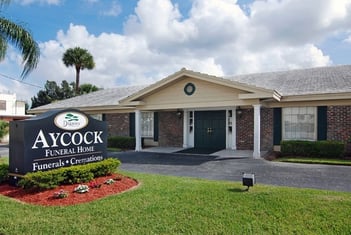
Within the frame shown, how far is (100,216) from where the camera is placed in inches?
183

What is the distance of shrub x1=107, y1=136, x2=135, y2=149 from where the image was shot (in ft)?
54.0

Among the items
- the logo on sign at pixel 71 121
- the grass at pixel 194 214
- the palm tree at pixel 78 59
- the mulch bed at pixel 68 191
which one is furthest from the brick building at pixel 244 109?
the palm tree at pixel 78 59

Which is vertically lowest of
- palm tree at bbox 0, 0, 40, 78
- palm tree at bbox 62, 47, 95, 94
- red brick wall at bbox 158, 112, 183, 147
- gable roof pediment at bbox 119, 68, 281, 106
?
red brick wall at bbox 158, 112, 183, 147

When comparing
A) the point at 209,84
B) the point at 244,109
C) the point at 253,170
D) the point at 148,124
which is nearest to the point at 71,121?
the point at 253,170

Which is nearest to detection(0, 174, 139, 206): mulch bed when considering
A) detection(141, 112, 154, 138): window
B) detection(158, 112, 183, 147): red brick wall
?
detection(158, 112, 183, 147): red brick wall

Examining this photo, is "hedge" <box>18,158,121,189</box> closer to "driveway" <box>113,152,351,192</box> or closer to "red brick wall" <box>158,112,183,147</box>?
"driveway" <box>113,152,351,192</box>

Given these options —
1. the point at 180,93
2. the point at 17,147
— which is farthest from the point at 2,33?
the point at 180,93

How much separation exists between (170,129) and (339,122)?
8.76 m

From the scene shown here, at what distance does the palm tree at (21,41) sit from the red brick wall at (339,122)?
12.6m

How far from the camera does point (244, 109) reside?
14062 millimetres

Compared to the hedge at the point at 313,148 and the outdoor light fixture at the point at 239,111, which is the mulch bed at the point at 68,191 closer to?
the hedge at the point at 313,148

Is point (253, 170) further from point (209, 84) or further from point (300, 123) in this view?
point (300, 123)

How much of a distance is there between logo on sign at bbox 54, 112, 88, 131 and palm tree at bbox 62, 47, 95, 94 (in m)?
25.5

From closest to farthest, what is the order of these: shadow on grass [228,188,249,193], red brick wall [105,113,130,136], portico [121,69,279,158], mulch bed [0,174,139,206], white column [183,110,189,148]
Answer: mulch bed [0,174,139,206] < shadow on grass [228,188,249,193] < portico [121,69,279,158] < white column [183,110,189,148] < red brick wall [105,113,130,136]
